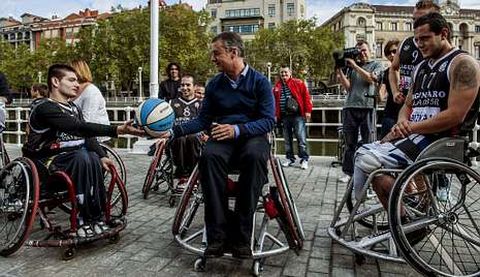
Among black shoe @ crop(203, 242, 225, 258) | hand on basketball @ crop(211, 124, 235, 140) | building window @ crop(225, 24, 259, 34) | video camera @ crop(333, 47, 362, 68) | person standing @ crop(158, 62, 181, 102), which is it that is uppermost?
building window @ crop(225, 24, 259, 34)

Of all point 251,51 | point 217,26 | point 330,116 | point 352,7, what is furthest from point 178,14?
point 352,7

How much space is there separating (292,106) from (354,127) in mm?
1542

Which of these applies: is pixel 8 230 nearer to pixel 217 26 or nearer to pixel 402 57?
pixel 402 57

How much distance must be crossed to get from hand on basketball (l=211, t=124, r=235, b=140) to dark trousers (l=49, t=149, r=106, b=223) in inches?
39.4

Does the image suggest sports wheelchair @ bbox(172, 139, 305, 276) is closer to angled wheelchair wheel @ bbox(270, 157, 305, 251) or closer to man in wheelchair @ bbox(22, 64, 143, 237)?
angled wheelchair wheel @ bbox(270, 157, 305, 251)

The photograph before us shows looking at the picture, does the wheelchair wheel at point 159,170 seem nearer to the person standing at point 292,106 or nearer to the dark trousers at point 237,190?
the dark trousers at point 237,190

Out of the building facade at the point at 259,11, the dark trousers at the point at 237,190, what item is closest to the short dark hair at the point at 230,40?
the dark trousers at the point at 237,190

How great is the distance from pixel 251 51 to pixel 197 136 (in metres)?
48.1

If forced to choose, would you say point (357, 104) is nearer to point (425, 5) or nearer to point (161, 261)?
point (425, 5)

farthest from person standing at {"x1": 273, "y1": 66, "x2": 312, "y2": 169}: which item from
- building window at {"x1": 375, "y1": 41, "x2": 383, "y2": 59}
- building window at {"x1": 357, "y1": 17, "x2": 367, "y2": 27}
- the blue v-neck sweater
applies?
building window at {"x1": 357, "y1": 17, "x2": 367, "y2": 27}

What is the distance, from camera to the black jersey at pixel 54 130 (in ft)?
10.6

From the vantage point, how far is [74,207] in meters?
3.07

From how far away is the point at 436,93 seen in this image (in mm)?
2863

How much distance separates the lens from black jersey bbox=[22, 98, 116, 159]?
324 centimetres
